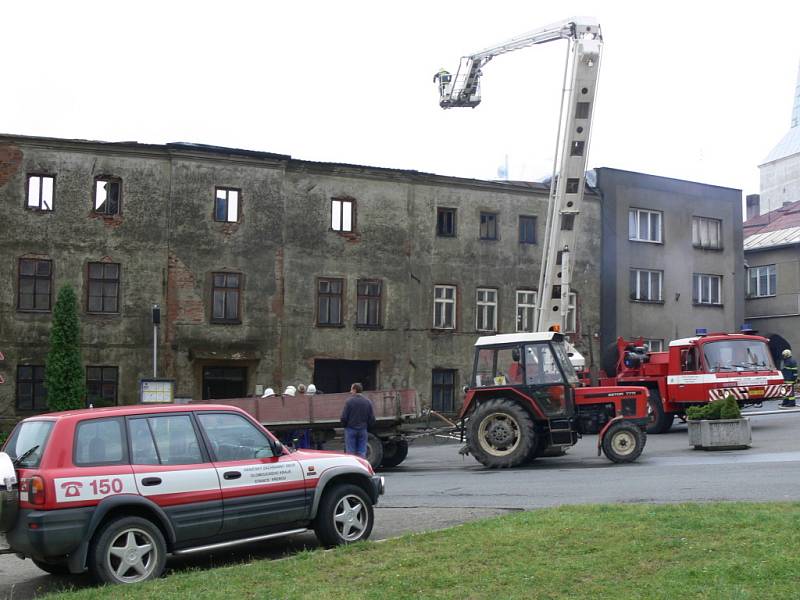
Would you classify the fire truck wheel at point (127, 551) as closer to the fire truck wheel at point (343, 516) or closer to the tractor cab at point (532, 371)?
the fire truck wheel at point (343, 516)

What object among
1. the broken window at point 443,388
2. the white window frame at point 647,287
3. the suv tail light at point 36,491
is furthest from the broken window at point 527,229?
the suv tail light at point 36,491

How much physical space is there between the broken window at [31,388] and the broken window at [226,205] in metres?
7.67

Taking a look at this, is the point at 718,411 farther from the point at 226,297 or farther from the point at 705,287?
the point at 705,287

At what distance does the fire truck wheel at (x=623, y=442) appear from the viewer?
65.1 ft

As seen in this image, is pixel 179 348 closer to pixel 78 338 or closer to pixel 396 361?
pixel 78 338

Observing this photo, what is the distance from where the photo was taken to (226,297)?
35219 millimetres

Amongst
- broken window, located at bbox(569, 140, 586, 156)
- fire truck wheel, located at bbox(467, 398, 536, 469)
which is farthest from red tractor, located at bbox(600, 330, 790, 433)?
fire truck wheel, located at bbox(467, 398, 536, 469)

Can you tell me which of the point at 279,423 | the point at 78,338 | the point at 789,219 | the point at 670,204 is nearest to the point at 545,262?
the point at 279,423

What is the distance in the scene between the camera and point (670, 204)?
43.9 meters

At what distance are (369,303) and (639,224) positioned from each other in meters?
12.9

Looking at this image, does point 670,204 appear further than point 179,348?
Yes

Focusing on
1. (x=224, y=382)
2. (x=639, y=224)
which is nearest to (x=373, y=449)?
(x=224, y=382)

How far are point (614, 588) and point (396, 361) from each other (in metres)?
30.1

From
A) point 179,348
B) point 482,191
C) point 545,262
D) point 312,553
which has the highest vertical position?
point 482,191
